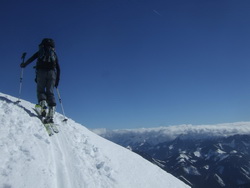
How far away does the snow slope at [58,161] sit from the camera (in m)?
6.77

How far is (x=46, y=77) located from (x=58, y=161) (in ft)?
13.3

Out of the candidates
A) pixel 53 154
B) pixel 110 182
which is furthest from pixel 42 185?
pixel 110 182

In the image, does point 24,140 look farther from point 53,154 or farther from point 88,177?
point 88,177

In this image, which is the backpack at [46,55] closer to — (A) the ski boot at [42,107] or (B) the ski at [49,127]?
(A) the ski boot at [42,107]

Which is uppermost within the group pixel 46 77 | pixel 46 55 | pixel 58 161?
pixel 46 55

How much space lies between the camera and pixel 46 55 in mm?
10625

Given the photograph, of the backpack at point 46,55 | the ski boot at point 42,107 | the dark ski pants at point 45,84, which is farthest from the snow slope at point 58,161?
the backpack at point 46,55

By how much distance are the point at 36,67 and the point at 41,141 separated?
12.1 ft

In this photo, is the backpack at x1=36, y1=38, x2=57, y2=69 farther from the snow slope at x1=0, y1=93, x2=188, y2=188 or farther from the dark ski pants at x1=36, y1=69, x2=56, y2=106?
the snow slope at x1=0, y1=93, x2=188, y2=188

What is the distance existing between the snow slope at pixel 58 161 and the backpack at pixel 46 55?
86.6 inches

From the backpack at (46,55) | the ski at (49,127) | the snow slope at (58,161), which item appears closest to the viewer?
the snow slope at (58,161)

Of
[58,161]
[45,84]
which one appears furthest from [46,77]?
[58,161]

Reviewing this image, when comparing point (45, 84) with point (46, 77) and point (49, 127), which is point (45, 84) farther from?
point (49, 127)

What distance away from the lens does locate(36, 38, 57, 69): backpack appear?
34.8 feet
